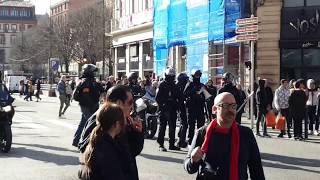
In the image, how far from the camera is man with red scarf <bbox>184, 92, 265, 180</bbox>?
4.50 metres

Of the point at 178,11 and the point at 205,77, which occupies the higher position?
the point at 178,11

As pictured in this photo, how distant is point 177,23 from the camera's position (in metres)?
33.5

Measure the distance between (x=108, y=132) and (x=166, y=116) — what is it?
28.0 feet

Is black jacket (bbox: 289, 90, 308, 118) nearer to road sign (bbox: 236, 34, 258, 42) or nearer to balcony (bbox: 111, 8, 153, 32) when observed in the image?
road sign (bbox: 236, 34, 258, 42)

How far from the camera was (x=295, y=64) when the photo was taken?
26.9 meters

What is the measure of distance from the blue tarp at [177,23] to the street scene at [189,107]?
0.06m

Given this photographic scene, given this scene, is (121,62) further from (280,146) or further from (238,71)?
(280,146)

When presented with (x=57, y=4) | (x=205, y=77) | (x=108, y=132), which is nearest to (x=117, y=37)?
(x=205, y=77)

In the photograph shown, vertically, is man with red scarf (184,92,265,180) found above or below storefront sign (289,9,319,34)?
below

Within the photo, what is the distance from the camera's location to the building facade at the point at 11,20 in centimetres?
14888

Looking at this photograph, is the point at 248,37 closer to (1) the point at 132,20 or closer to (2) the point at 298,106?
(2) the point at 298,106

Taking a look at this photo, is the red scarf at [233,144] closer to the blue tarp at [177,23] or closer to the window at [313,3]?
the window at [313,3]

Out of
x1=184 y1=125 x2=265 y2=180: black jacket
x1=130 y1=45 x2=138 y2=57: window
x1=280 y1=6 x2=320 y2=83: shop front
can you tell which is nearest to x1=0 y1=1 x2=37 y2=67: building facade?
x1=130 y1=45 x2=138 y2=57: window

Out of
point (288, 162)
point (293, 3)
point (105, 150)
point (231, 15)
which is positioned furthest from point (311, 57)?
point (105, 150)
